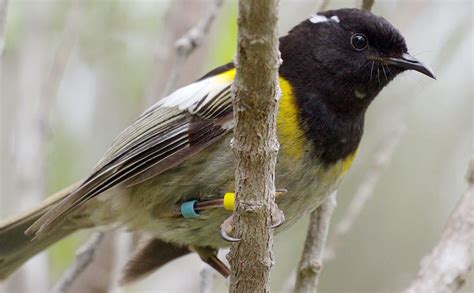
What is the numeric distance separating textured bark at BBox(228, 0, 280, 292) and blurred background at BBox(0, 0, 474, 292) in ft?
4.11

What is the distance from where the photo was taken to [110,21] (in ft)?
22.2

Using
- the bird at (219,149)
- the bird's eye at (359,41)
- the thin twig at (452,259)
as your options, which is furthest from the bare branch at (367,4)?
the thin twig at (452,259)

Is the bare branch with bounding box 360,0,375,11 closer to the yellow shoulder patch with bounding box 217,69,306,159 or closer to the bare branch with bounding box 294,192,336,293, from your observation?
the yellow shoulder patch with bounding box 217,69,306,159

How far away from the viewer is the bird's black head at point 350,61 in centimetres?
428

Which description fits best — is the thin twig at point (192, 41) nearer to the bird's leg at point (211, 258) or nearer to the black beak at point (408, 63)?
the bird's leg at point (211, 258)

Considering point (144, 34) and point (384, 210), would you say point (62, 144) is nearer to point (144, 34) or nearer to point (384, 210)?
point (144, 34)

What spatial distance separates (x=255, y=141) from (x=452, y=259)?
58.7 inches

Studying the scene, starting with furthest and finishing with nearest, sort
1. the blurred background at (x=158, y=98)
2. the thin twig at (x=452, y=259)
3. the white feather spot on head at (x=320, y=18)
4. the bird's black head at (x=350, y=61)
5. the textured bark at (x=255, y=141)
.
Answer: the blurred background at (x=158, y=98) < the white feather spot on head at (x=320, y=18) < the bird's black head at (x=350, y=61) < the thin twig at (x=452, y=259) < the textured bark at (x=255, y=141)

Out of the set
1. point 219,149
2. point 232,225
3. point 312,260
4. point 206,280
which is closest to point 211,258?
point 206,280

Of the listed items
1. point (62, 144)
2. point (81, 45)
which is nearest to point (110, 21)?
point (81, 45)

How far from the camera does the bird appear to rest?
4.07 metres

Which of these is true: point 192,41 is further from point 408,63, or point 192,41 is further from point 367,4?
point 408,63

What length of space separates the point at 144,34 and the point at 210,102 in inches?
122

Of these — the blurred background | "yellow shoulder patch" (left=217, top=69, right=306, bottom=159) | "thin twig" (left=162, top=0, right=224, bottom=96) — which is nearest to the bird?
"yellow shoulder patch" (left=217, top=69, right=306, bottom=159)
